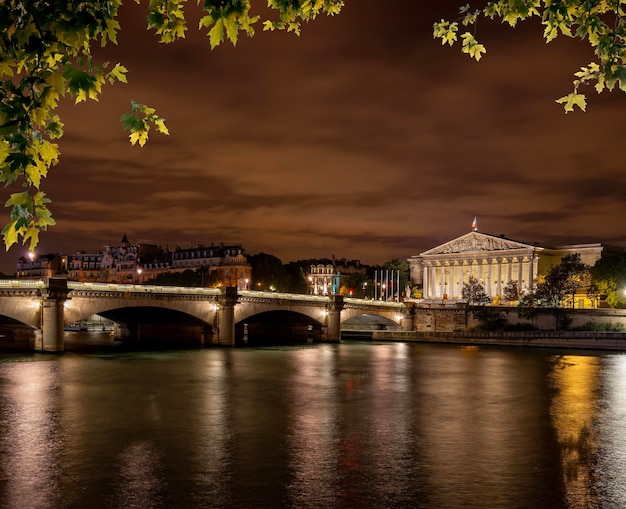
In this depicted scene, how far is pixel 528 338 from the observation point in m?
89.9

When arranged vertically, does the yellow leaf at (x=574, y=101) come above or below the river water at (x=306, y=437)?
above

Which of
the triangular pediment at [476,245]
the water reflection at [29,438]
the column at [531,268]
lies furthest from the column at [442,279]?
the water reflection at [29,438]

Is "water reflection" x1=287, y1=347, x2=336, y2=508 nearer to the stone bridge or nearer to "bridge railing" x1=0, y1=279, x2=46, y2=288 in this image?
the stone bridge

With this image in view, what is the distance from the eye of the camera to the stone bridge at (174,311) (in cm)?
6369

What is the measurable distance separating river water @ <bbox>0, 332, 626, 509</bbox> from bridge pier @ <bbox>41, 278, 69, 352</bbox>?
251 inches

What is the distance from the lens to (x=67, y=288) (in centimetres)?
6469

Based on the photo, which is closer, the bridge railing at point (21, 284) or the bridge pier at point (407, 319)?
the bridge railing at point (21, 284)

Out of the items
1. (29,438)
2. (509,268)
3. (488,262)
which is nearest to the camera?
(29,438)

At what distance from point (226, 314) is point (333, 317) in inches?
732

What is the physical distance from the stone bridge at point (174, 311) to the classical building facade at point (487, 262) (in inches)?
2484

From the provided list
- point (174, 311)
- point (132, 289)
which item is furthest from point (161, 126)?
point (174, 311)

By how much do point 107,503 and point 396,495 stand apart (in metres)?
7.71

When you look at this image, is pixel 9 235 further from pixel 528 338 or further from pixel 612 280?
pixel 612 280

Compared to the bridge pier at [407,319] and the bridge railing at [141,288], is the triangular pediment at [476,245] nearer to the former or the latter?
the bridge pier at [407,319]
